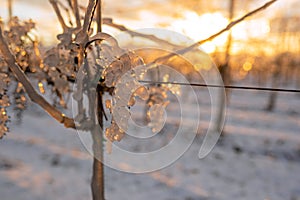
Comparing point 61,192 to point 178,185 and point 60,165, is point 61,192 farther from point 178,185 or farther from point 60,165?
point 178,185

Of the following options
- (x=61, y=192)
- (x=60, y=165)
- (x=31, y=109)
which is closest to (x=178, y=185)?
(x=61, y=192)

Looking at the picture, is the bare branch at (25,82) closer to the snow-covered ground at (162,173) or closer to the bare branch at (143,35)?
the bare branch at (143,35)

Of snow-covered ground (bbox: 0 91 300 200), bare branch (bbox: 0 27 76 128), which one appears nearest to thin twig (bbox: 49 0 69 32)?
bare branch (bbox: 0 27 76 128)

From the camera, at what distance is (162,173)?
436 centimetres

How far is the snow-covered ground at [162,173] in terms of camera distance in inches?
144

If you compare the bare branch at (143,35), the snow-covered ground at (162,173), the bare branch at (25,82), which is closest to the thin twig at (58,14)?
the bare branch at (143,35)

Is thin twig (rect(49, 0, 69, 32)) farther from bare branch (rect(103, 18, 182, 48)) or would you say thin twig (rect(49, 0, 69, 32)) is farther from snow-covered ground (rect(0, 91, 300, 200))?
snow-covered ground (rect(0, 91, 300, 200))

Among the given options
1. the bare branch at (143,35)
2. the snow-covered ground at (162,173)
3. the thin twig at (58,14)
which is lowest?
the snow-covered ground at (162,173)

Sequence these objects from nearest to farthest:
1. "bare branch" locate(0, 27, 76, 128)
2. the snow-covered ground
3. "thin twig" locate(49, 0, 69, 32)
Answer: "bare branch" locate(0, 27, 76, 128)
"thin twig" locate(49, 0, 69, 32)
the snow-covered ground

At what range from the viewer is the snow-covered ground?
3.65 m

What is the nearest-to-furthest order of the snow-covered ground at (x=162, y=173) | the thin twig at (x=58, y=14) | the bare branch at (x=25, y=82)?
the bare branch at (x=25, y=82) → the thin twig at (x=58, y=14) → the snow-covered ground at (x=162, y=173)

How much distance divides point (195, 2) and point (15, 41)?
20.3ft

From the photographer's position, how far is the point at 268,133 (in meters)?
7.93

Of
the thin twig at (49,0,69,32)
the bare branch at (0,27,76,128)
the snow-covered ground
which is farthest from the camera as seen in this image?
the snow-covered ground
